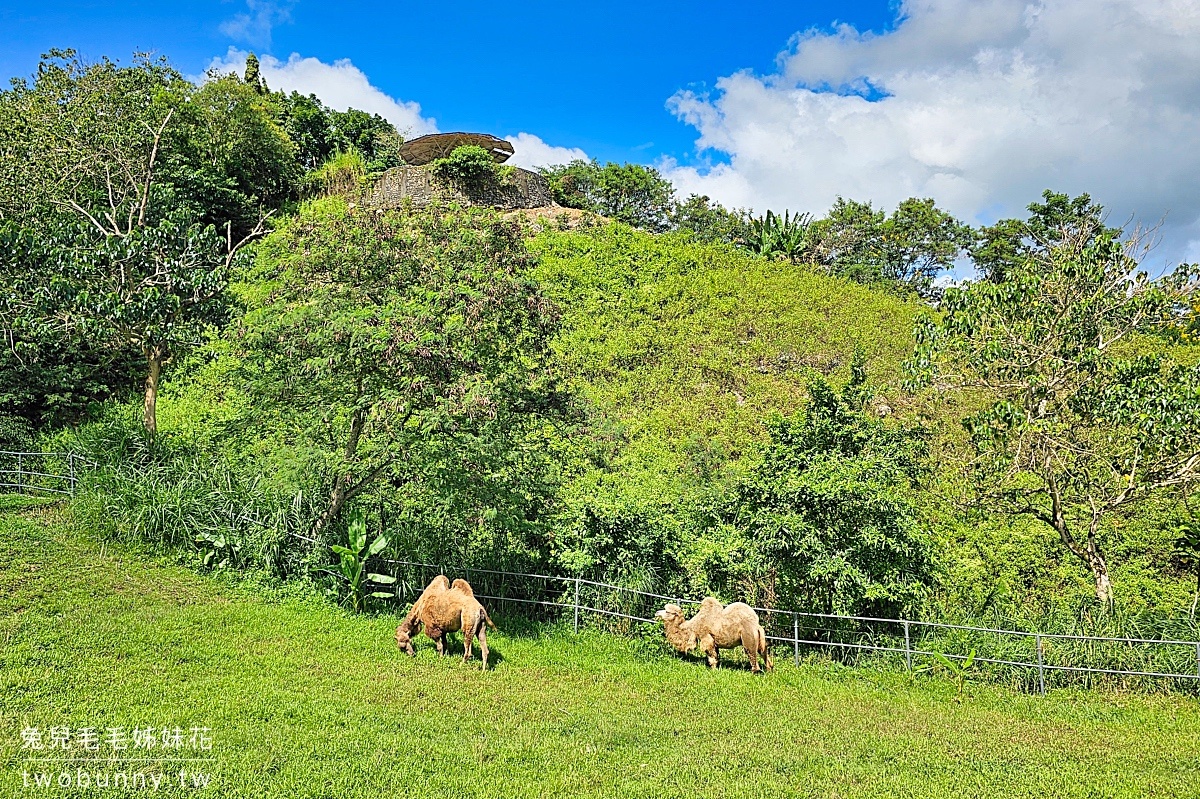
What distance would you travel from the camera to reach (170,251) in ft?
40.8

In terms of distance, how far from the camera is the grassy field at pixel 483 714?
477 cm

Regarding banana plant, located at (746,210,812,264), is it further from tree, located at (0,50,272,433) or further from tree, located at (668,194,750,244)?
tree, located at (0,50,272,433)

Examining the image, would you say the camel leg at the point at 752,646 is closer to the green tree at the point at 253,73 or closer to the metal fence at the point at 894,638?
the metal fence at the point at 894,638

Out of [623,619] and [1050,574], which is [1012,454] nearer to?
[1050,574]

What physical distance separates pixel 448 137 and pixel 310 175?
5.44 m

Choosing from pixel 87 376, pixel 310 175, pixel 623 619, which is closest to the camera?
pixel 623 619

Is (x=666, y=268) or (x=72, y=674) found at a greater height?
(x=666, y=268)

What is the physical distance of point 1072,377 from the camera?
28.5 ft

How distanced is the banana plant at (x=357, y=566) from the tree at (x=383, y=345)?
2.18ft

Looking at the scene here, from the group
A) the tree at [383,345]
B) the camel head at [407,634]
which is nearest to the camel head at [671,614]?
the camel head at [407,634]

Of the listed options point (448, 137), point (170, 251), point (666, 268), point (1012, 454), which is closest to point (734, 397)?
point (666, 268)

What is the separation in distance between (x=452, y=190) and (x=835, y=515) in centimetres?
2001

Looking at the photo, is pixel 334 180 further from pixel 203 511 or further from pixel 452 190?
pixel 203 511

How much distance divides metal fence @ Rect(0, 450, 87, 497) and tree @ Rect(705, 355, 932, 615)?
30.5ft
